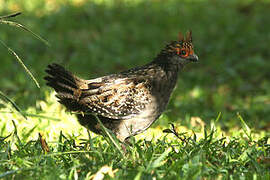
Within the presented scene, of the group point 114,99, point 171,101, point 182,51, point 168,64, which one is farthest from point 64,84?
point 171,101

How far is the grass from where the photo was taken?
13.3ft

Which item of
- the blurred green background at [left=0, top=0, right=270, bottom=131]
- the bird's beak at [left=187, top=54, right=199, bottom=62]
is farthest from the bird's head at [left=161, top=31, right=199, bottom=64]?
the blurred green background at [left=0, top=0, right=270, bottom=131]

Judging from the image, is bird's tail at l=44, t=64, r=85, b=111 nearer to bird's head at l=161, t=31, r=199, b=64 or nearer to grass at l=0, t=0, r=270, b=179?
grass at l=0, t=0, r=270, b=179

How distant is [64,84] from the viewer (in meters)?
5.25

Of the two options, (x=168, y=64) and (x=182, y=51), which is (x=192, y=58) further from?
(x=168, y=64)

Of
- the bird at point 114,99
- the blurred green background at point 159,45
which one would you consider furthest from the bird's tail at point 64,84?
the blurred green background at point 159,45

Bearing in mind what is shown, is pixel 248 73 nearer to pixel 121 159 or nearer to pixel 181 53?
pixel 181 53

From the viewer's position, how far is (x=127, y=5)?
1366 centimetres

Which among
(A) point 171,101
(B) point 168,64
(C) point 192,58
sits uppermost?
(A) point 171,101

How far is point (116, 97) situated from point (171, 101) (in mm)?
2646

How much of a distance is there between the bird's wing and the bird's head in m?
0.59

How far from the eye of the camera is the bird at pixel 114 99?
17.3 ft

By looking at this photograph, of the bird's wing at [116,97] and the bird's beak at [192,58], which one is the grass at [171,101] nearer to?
the bird's wing at [116,97]

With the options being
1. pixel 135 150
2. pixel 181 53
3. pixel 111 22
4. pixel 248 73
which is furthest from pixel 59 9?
pixel 135 150
